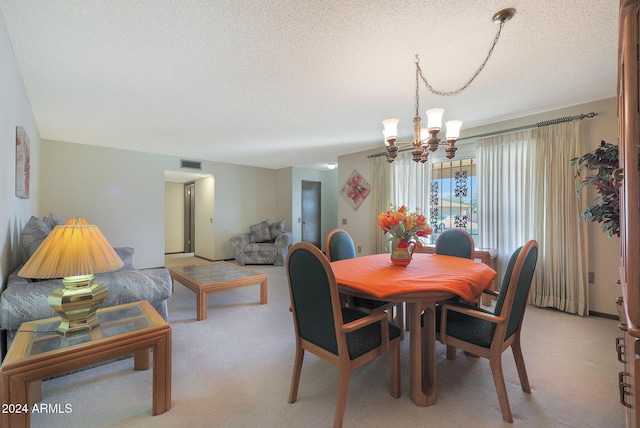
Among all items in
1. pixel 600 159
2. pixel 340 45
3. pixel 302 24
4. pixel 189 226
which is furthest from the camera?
pixel 189 226

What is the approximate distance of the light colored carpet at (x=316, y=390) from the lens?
60.0 inches

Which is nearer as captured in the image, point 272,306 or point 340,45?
point 340,45

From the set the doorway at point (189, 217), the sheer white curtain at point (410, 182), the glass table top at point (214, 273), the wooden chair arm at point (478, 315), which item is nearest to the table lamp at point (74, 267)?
the glass table top at point (214, 273)

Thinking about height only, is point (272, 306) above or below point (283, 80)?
below

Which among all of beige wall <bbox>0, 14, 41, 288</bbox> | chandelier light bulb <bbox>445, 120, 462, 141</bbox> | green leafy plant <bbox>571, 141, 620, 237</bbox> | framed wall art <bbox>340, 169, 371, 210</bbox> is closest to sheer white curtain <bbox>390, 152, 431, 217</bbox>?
framed wall art <bbox>340, 169, 371, 210</bbox>

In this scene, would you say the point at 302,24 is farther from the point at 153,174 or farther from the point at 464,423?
the point at 153,174

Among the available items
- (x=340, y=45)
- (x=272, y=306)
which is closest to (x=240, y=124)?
(x=340, y=45)

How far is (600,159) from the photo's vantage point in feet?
7.82

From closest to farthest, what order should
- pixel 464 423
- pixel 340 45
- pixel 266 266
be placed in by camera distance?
pixel 464 423, pixel 340 45, pixel 266 266

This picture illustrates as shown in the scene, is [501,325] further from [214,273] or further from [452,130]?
[214,273]

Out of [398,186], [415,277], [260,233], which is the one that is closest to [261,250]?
[260,233]

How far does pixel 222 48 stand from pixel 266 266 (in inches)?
180

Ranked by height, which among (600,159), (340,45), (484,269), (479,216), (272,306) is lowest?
(272,306)

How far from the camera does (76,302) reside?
1488 millimetres
